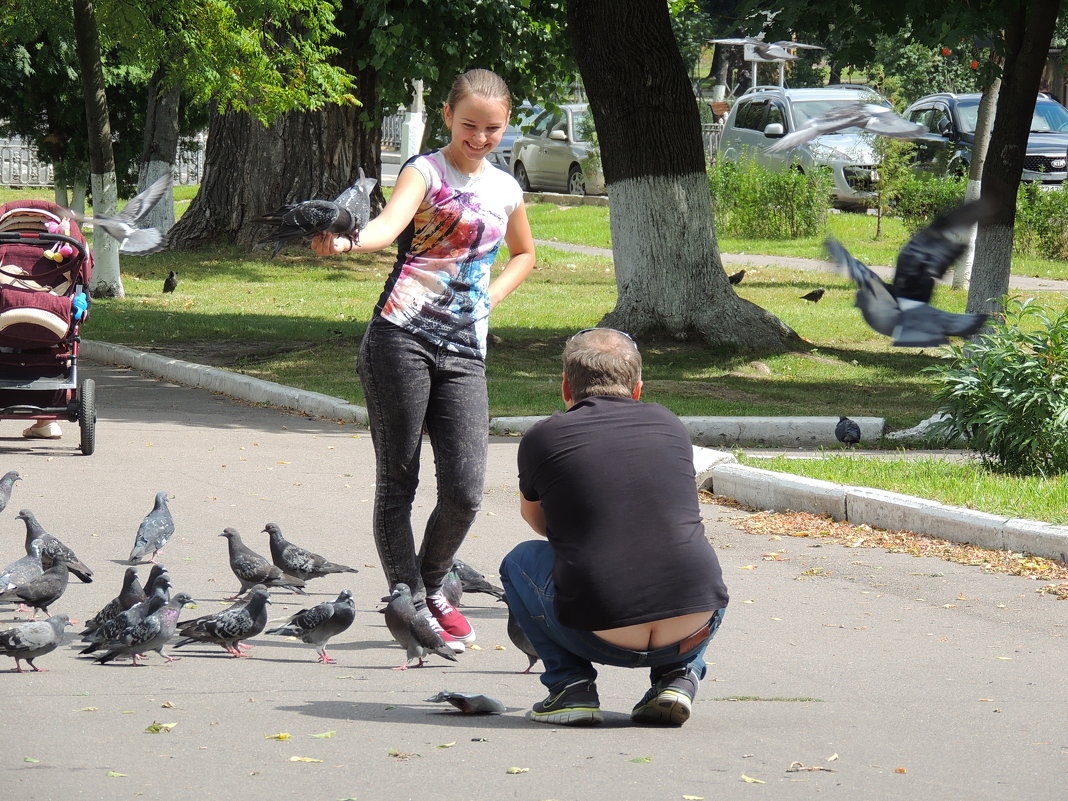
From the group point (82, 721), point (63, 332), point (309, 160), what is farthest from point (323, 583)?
point (309, 160)

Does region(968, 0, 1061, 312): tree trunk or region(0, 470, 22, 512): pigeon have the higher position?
region(968, 0, 1061, 312): tree trunk

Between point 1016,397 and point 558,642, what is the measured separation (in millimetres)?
5048

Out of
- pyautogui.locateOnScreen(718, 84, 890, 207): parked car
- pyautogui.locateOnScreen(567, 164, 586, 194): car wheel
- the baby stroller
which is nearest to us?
the baby stroller

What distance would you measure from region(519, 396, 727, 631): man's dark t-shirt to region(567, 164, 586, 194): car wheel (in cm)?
2891

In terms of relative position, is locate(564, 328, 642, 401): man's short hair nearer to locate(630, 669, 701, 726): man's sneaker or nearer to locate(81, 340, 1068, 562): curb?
locate(630, 669, 701, 726): man's sneaker

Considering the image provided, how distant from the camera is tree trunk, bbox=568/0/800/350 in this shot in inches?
567

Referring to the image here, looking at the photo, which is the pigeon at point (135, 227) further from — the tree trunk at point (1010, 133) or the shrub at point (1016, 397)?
the tree trunk at point (1010, 133)

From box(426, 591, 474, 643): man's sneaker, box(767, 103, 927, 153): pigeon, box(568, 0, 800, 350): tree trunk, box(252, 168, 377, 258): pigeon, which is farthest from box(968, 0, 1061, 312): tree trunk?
box(252, 168, 377, 258): pigeon

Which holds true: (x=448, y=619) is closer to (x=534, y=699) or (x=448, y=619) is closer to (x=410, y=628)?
(x=410, y=628)

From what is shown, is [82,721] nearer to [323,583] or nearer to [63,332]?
[323,583]

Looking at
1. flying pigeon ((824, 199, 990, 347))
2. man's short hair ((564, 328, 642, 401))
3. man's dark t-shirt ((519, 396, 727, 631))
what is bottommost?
man's dark t-shirt ((519, 396, 727, 631))

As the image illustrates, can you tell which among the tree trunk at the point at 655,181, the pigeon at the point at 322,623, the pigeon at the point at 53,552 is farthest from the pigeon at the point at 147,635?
the tree trunk at the point at 655,181

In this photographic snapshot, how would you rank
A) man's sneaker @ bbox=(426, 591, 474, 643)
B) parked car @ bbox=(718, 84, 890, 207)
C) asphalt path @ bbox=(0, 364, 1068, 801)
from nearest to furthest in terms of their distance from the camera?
asphalt path @ bbox=(0, 364, 1068, 801)
man's sneaker @ bbox=(426, 591, 474, 643)
parked car @ bbox=(718, 84, 890, 207)

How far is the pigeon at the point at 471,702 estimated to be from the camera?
182 inches
